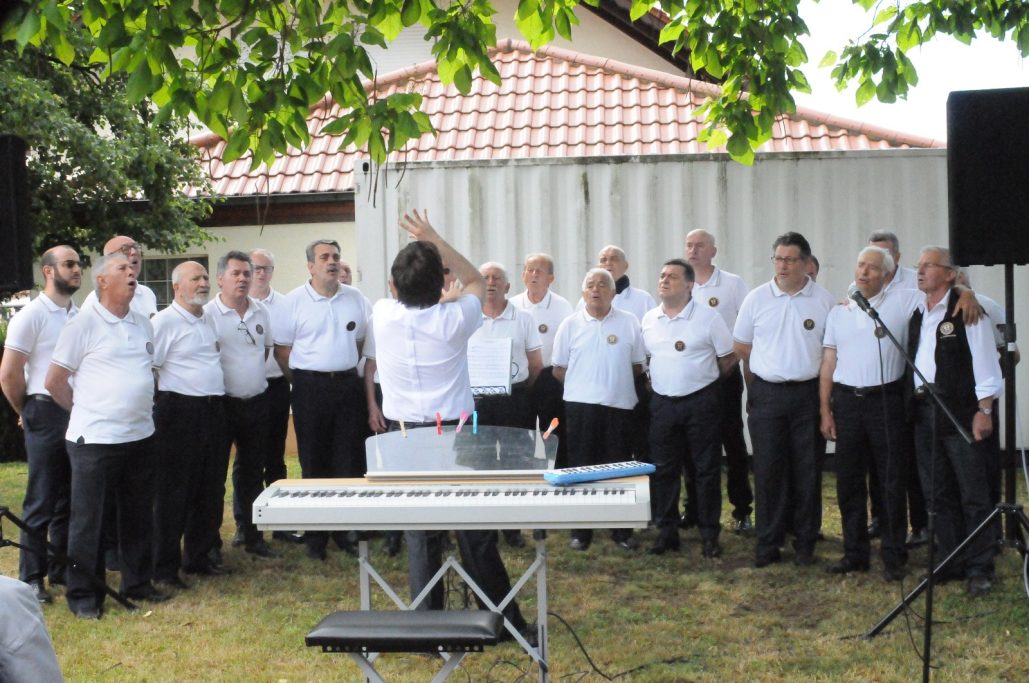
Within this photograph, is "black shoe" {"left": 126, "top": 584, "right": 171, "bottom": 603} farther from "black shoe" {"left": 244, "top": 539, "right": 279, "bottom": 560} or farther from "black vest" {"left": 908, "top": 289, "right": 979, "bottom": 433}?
"black vest" {"left": 908, "top": 289, "right": 979, "bottom": 433}

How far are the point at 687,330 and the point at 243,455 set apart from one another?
299 cm

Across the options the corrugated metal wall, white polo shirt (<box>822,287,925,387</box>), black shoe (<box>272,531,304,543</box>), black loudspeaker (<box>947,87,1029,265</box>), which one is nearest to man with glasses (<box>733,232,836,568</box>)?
white polo shirt (<box>822,287,925,387</box>)

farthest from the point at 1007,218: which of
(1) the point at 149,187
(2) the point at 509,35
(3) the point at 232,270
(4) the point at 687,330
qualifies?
(2) the point at 509,35

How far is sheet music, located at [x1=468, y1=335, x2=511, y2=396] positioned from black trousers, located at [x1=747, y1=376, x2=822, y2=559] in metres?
1.63

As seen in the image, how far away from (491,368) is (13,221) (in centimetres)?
318

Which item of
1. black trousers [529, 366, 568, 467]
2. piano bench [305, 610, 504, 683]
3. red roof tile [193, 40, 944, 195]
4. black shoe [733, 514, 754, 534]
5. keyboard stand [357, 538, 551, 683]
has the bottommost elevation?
black shoe [733, 514, 754, 534]

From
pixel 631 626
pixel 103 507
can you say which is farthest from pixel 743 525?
pixel 103 507

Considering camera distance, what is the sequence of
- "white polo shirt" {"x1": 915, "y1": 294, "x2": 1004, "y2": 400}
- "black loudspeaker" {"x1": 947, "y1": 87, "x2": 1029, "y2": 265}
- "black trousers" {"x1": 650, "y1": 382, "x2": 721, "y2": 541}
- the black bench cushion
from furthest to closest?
"black trousers" {"x1": 650, "y1": 382, "x2": 721, "y2": 541}, "white polo shirt" {"x1": 915, "y1": 294, "x2": 1004, "y2": 400}, "black loudspeaker" {"x1": 947, "y1": 87, "x2": 1029, "y2": 265}, the black bench cushion

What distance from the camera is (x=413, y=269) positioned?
535cm

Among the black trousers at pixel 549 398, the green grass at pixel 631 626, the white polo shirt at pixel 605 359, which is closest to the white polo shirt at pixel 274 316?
the green grass at pixel 631 626

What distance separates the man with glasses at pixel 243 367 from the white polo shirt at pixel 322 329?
6.6 inches

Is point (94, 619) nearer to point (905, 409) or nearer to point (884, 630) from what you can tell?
point (884, 630)

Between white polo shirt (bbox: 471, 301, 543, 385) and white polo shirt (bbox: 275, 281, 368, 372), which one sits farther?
white polo shirt (bbox: 471, 301, 543, 385)

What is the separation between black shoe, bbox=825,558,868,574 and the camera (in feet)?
22.2
